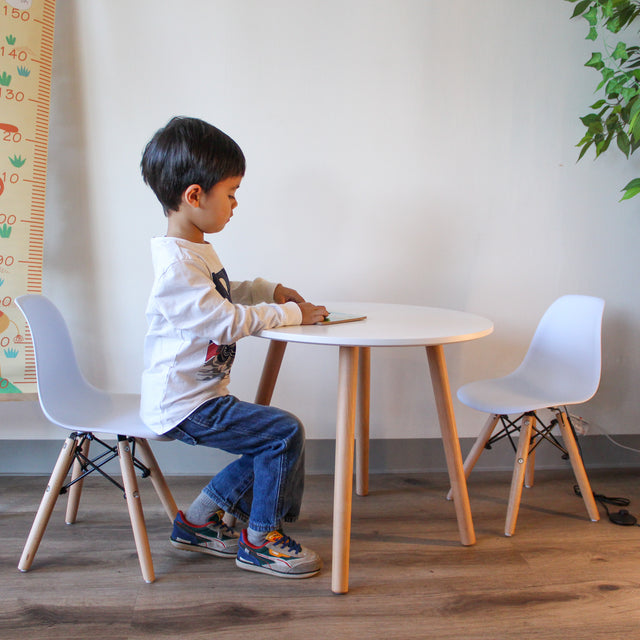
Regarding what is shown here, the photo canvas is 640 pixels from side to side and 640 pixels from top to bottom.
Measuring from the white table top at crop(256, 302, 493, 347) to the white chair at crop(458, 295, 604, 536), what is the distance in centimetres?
31

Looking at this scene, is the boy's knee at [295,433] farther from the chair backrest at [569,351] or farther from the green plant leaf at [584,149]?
the green plant leaf at [584,149]

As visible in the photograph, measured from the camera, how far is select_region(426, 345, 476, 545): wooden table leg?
168 cm

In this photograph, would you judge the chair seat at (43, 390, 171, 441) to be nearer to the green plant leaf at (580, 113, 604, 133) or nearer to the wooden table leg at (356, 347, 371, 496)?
the wooden table leg at (356, 347, 371, 496)

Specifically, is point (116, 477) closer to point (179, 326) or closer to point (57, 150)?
point (179, 326)

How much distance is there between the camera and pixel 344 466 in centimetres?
148

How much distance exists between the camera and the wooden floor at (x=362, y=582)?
1.36 meters

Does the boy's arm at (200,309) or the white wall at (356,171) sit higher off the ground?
the white wall at (356,171)

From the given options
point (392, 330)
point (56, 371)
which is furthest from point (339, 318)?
point (56, 371)

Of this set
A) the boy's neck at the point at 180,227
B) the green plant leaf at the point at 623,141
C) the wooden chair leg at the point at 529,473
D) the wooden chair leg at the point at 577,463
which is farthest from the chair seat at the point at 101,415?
the green plant leaf at the point at 623,141

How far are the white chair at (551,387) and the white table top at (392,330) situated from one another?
0.31 m

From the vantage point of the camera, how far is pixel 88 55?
205 cm

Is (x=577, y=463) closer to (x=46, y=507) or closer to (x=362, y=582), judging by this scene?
(x=362, y=582)

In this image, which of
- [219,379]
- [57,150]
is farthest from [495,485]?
[57,150]

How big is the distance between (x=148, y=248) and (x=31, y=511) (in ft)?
3.20
